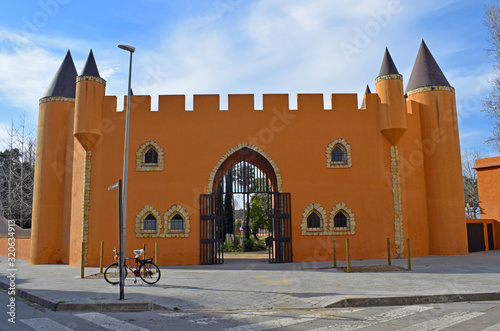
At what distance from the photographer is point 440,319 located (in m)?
6.35

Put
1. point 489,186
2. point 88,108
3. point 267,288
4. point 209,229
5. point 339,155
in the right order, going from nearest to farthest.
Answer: point 267,288
point 209,229
point 88,108
point 339,155
point 489,186

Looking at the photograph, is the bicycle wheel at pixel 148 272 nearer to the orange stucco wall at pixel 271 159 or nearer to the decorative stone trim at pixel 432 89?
the orange stucco wall at pixel 271 159

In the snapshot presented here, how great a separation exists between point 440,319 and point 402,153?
1157 cm

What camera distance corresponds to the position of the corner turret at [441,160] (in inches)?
675

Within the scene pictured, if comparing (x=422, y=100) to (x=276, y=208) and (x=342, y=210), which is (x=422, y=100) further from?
(x=276, y=208)

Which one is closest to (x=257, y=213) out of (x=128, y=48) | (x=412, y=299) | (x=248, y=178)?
(x=248, y=178)

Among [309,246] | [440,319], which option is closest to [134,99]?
[309,246]

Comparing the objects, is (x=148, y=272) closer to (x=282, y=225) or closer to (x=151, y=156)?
(x=282, y=225)

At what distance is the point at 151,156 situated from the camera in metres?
16.4

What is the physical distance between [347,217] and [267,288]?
744 cm

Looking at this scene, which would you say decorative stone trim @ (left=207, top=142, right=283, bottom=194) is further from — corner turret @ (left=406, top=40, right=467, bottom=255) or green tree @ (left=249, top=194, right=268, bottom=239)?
green tree @ (left=249, top=194, right=268, bottom=239)

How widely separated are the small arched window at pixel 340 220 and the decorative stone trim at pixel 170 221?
5803mm

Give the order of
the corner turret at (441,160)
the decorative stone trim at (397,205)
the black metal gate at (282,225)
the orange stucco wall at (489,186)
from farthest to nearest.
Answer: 1. the orange stucco wall at (489,186)
2. the corner turret at (441,160)
3. the decorative stone trim at (397,205)
4. the black metal gate at (282,225)

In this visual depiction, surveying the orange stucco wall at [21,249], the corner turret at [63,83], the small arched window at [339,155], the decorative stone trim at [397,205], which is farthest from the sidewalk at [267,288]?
the corner turret at [63,83]
